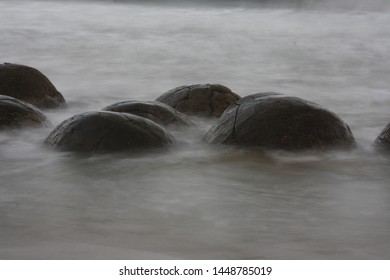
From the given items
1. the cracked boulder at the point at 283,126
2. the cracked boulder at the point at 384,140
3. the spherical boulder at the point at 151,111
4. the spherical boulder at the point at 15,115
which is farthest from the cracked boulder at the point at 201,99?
the cracked boulder at the point at 384,140

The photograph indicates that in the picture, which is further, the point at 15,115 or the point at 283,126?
the point at 15,115

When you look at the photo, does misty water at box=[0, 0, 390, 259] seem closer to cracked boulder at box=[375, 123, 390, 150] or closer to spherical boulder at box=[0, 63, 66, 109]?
cracked boulder at box=[375, 123, 390, 150]

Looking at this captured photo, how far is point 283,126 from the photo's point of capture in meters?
5.68

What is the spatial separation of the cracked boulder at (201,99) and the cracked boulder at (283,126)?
1.24 meters

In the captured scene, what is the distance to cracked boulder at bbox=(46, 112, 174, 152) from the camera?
18.1 feet

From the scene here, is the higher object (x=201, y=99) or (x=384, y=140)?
(x=201, y=99)

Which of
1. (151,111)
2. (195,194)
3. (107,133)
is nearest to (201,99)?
(151,111)

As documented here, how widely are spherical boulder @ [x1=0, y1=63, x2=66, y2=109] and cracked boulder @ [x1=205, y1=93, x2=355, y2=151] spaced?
2554mm

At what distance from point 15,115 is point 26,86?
1.29 m

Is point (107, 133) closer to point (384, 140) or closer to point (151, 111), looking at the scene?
point (151, 111)

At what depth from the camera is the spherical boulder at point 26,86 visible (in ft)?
24.1

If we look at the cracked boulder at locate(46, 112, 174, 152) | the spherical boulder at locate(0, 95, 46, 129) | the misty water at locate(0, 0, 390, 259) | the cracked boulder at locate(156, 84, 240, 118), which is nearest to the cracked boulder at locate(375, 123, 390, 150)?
the misty water at locate(0, 0, 390, 259)

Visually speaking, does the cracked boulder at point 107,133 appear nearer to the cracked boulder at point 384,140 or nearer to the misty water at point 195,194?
the misty water at point 195,194

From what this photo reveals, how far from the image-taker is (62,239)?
369 cm
